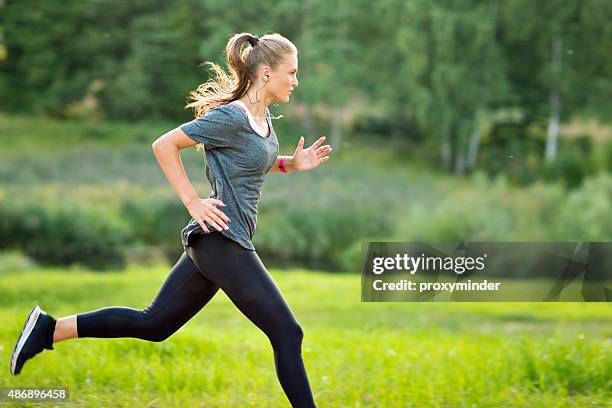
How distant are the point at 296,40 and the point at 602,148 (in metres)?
4.59

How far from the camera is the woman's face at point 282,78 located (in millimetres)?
2494

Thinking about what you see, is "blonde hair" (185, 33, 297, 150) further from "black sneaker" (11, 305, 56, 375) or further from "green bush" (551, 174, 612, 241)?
"green bush" (551, 174, 612, 241)

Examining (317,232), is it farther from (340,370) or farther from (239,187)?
(239,187)

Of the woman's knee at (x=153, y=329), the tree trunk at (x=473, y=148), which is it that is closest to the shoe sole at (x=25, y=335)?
the woman's knee at (x=153, y=329)

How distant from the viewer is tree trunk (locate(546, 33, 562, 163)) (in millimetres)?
10828

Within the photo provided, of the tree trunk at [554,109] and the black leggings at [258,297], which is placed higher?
the tree trunk at [554,109]

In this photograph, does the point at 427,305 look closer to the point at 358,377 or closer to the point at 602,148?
the point at 602,148

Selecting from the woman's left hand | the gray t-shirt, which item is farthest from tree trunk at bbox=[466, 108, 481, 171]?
the gray t-shirt

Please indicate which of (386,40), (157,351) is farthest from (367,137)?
(157,351)

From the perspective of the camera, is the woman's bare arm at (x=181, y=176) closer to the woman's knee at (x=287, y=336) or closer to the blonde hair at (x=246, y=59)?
the blonde hair at (x=246, y=59)

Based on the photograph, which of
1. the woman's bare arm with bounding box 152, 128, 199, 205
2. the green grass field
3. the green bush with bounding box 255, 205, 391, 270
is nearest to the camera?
the woman's bare arm with bounding box 152, 128, 199, 205

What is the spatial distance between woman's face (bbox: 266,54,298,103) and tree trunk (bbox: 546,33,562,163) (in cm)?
911

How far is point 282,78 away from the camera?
2496 millimetres

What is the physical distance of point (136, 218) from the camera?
35.1 ft
